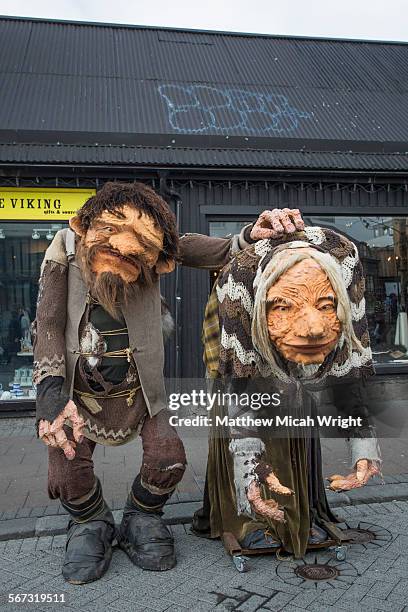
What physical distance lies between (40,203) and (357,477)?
5197 mm

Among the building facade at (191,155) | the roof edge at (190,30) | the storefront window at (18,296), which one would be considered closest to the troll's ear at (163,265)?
the building facade at (191,155)

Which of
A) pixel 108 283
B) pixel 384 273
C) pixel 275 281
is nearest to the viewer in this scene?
pixel 275 281

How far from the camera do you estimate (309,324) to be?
210 cm

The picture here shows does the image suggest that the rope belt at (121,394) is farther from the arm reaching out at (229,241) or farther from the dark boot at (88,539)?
the arm reaching out at (229,241)

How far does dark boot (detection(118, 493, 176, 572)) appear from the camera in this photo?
285cm

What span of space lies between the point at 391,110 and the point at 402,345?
11.3 ft

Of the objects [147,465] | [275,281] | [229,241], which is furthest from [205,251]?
[147,465]

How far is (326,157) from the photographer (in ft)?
22.6

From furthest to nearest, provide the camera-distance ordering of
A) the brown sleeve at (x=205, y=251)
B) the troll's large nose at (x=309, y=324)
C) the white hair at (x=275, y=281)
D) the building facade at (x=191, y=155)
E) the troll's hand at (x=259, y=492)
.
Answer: the building facade at (x=191, y=155) < the brown sleeve at (x=205, y=251) < the troll's hand at (x=259, y=492) < the white hair at (x=275, y=281) < the troll's large nose at (x=309, y=324)

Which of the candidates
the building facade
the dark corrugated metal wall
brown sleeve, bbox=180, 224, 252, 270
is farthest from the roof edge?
brown sleeve, bbox=180, 224, 252, 270

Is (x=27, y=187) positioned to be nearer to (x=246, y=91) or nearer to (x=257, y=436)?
(x=246, y=91)

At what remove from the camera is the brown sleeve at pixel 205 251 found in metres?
2.96

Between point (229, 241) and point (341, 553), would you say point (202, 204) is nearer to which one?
point (229, 241)

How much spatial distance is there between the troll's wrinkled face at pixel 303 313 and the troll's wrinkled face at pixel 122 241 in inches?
28.1
